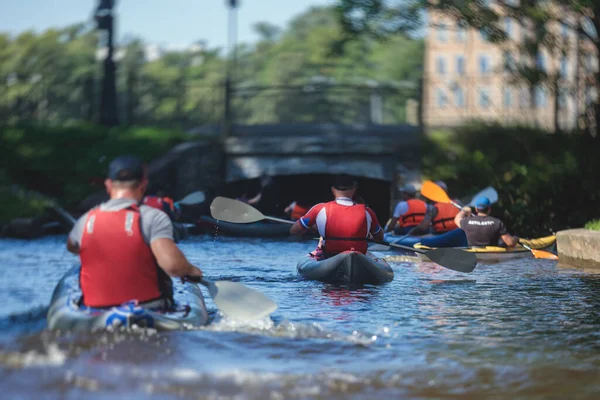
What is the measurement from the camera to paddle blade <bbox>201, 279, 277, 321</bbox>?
8.02 metres

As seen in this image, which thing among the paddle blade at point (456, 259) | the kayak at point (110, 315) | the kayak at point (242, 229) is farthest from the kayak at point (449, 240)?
the kayak at point (110, 315)

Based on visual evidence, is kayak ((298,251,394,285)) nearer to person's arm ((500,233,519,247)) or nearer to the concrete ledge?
the concrete ledge

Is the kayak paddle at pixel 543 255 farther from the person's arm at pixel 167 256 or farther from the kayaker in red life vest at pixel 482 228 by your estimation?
the person's arm at pixel 167 256

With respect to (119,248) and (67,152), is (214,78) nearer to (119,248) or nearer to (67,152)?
(67,152)

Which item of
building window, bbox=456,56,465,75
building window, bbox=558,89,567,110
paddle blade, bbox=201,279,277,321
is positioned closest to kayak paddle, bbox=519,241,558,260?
building window, bbox=558,89,567,110

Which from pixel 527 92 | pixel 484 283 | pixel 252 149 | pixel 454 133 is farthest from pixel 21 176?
pixel 484 283

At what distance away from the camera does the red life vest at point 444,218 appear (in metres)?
16.2

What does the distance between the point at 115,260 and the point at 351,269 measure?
14.8 ft

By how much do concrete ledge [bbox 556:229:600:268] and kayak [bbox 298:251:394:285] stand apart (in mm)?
3135

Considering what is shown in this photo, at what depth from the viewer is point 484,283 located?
11992 millimetres

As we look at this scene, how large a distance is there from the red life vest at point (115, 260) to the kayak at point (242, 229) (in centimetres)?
1209

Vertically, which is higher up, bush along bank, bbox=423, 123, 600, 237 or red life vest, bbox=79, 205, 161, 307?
bush along bank, bbox=423, 123, 600, 237

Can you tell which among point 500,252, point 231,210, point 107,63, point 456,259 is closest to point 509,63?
point 500,252

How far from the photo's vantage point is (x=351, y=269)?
11.2 metres
